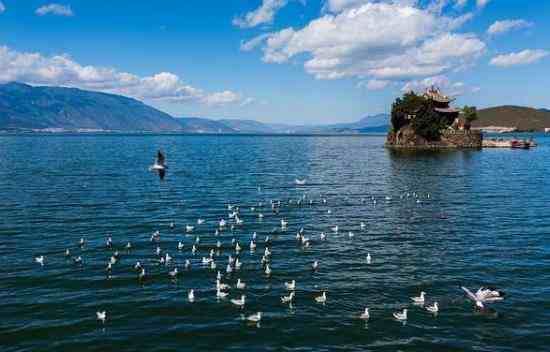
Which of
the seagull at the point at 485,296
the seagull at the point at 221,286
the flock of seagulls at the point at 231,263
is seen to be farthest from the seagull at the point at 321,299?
the seagull at the point at 485,296

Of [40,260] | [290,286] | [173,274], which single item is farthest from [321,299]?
[40,260]

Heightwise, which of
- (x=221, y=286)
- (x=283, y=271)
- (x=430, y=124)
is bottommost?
(x=283, y=271)

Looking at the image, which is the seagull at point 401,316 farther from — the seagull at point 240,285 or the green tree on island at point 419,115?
the green tree on island at point 419,115

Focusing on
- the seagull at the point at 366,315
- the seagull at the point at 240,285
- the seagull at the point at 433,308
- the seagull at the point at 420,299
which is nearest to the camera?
the seagull at the point at 366,315

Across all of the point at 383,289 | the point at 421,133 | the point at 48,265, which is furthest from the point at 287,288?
the point at 421,133

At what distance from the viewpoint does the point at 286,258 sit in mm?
34906

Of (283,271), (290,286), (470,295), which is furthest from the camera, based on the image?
(283,271)

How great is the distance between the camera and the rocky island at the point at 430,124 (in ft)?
521

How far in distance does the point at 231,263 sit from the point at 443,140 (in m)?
145

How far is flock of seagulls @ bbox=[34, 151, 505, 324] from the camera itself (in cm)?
2634

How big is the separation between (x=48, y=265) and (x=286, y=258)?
16.3m

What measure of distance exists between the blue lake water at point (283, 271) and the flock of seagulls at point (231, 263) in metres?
0.38

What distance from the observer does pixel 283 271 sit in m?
A: 31.9

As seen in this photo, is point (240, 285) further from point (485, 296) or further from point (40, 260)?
point (40, 260)
